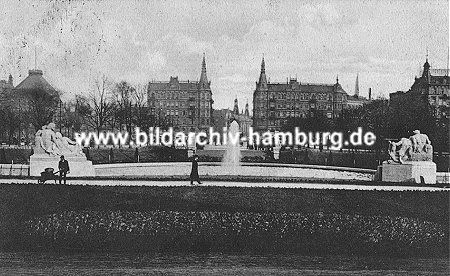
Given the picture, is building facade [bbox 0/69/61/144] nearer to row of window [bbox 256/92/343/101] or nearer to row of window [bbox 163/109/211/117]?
row of window [bbox 163/109/211/117]

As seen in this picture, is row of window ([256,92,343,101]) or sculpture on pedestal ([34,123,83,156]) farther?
row of window ([256,92,343,101])

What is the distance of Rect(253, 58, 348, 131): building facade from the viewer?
14525 centimetres

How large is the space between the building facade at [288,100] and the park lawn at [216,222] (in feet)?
408

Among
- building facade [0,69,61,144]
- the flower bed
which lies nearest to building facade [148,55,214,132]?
building facade [0,69,61,144]

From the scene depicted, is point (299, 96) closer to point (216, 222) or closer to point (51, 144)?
point (51, 144)

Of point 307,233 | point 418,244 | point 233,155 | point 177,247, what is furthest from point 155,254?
point 233,155

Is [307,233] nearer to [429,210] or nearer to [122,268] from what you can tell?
[429,210]

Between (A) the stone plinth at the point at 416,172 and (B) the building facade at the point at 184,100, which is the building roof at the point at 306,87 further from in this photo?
(A) the stone plinth at the point at 416,172

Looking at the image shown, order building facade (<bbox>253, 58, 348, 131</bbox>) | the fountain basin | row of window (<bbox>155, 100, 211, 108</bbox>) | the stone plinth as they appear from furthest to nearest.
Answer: building facade (<bbox>253, 58, 348, 131</bbox>) → row of window (<bbox>155, 100, 211, 108</bbox>) → the fountain basin → the stone plinth

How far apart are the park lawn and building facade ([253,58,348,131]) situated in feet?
408

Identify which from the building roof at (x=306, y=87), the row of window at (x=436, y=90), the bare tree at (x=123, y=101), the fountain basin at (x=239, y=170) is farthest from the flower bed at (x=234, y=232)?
the building roof at (x=306, y=87)

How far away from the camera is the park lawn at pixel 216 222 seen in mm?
17500

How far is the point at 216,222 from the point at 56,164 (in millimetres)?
13600

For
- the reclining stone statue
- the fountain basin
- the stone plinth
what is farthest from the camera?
the fountain basin
